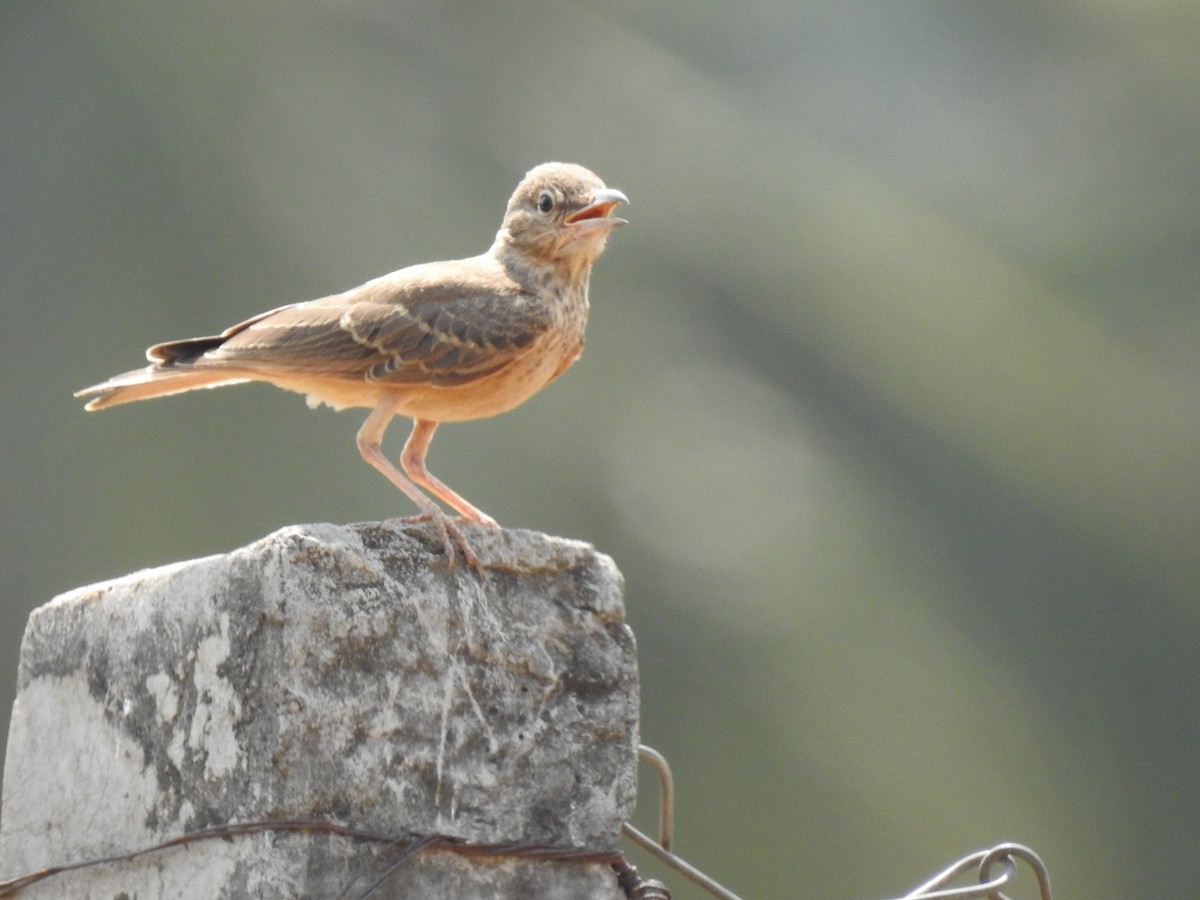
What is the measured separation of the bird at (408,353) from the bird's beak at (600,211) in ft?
0.17

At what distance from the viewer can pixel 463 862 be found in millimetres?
2742

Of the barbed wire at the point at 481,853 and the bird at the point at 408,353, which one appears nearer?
the barbed wire at the point at 481,853

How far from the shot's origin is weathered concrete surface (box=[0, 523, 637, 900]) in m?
2.62

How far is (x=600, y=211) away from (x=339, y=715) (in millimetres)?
2067

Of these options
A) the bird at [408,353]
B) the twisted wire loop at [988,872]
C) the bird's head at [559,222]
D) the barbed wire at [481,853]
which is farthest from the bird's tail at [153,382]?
the twisted wire loop at [988,872]

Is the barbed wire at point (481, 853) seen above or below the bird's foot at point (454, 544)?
below

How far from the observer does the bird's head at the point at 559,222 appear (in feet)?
14.2

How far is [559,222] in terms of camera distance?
4340 millimetres

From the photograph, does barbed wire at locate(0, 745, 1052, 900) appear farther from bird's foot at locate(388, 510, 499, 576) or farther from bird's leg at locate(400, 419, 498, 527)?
bird's leg at locate(400, 419, 498, 527)

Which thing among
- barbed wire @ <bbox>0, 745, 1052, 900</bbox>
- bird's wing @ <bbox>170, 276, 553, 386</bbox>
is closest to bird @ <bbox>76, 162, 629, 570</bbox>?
bird's wing @ <bbox>170, 276, 553, 386</bbox>

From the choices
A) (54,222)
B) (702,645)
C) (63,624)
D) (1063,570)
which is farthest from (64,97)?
(63,624)

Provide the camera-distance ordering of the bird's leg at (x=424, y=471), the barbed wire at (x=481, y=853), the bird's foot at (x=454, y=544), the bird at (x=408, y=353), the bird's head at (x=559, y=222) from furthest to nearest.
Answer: the bird's head at (x=559, y=222) → the bird at (x=408, y=353) → the bird's leg at (x=424, y=471) → the bird's foot at (x=454, y=544) → the barbed wire at (x=481, y=853)

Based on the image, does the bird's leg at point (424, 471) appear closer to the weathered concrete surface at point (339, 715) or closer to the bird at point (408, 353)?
the bird at point (408, 353)

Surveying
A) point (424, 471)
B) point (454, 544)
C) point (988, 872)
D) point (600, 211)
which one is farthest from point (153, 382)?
point (988, 872)
